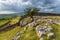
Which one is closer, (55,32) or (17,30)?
(55,32)

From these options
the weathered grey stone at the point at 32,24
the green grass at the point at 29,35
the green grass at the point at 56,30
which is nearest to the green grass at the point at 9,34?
the weathered grey stone at the point at 32,24

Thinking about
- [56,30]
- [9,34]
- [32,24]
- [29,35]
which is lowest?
[9,34]

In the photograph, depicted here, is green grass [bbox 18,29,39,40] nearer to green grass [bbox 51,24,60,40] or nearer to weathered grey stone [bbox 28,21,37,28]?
weathered grey stone [bbox 28,21,37,28]

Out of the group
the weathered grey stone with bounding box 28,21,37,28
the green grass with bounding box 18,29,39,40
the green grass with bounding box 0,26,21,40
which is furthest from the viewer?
the green grass with bounding box 0,26,21,40

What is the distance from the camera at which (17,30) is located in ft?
115

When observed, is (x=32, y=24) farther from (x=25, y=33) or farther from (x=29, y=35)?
(x=29, y=35)

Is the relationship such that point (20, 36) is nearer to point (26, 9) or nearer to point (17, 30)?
point (17, 30)

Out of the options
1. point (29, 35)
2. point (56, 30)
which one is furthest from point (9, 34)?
point (56, 30)

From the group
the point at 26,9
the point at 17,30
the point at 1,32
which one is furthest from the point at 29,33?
the point at 1,32

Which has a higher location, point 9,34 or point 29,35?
point 29,35

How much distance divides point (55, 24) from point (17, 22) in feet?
28.9

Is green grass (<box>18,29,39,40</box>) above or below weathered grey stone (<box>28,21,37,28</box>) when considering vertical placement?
below

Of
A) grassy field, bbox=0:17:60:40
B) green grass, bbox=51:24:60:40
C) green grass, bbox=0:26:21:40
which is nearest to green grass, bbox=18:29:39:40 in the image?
grassy field, bbox=0:17:60:40

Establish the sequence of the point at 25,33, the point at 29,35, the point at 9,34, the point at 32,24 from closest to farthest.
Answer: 1. the point at 29,35
2. the point at 25,33
3. the point at 32,24
4. the point at 9,34
